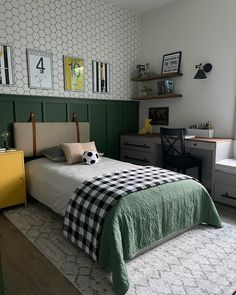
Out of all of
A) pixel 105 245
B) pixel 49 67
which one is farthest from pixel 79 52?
pixel 105 245

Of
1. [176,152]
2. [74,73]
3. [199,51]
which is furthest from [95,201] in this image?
[199,51]

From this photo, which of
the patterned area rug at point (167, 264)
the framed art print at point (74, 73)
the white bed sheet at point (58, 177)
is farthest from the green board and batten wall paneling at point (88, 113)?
the patterned area rug at point (167, 264)

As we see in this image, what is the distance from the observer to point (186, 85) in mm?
3949

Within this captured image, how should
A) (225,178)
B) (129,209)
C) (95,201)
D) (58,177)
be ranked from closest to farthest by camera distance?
(129,209) < (95,201) < (58,177) < (225,178)

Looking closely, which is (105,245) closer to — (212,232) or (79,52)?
(212,232)

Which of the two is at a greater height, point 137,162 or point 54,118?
point 54,118

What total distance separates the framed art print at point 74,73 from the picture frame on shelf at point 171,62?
4.75ft

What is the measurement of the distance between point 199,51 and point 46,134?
2.69 meters

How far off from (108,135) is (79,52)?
4.89 ft

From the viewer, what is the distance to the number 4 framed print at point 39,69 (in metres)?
3.35

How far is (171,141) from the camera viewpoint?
359 centimetres

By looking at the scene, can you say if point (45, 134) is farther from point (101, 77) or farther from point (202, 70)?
point (202, 70)

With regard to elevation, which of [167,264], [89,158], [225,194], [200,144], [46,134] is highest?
[46,134]

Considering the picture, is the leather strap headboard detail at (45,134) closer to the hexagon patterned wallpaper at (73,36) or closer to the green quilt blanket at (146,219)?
the hexagon patterned wallpaper at (73,36)
